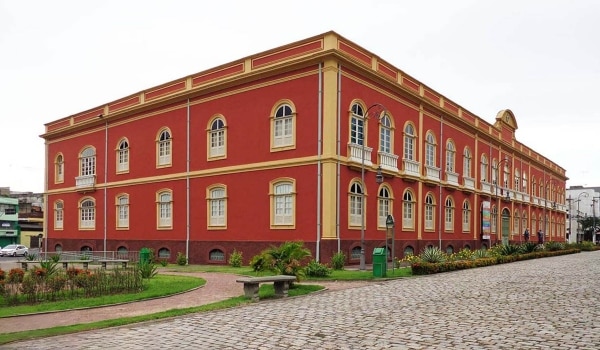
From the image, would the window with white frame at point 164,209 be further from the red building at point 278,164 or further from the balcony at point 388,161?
the balcony at point 388,161

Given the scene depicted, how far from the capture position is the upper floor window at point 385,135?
26.8m

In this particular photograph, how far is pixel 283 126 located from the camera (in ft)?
82.0

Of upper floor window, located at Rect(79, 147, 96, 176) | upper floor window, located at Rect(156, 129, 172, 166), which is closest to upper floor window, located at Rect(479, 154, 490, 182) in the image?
upper floor window, located at Rect(156, 129, 172, 166)

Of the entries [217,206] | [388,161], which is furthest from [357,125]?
[217,206]

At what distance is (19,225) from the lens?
218 ft

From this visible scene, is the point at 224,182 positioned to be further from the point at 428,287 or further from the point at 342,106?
the point at 428,287

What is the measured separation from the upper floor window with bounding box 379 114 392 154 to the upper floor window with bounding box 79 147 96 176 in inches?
809

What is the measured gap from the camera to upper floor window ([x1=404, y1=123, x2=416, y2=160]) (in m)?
29.2

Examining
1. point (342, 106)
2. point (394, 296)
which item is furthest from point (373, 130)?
point (394, 296)

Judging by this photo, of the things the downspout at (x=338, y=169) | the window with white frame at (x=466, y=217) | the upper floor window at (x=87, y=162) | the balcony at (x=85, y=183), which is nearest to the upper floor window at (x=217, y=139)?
the downspout at (x=338, y=169)

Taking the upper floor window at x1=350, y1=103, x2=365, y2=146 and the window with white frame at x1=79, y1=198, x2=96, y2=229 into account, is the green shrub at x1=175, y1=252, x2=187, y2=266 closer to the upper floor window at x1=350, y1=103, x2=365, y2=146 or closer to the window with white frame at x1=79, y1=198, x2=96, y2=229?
the window with white frame at x1=79, y1=198, x2=96, y2=229

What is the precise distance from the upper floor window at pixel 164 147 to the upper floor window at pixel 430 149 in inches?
586

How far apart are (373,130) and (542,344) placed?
19.1 metres

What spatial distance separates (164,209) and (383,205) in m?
12.8
